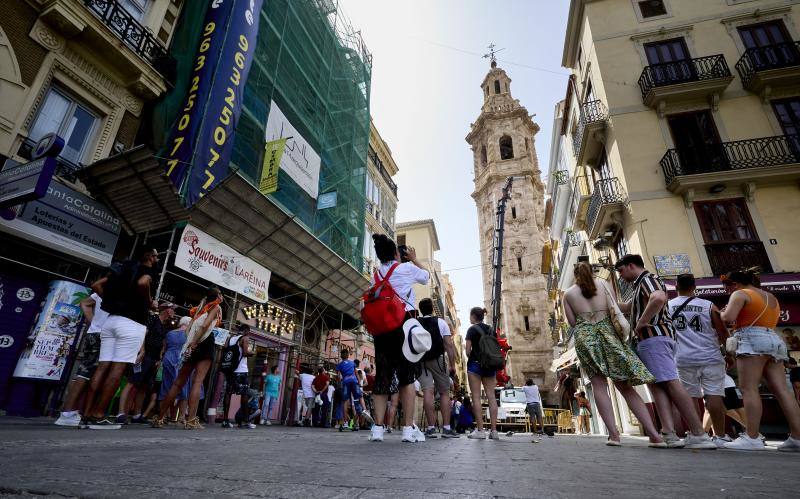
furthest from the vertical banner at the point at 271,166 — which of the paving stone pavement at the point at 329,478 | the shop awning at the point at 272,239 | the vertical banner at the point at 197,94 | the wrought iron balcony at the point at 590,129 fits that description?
the wrought iron balcony at the point at 590,129

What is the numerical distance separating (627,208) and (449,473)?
13592 millimetres

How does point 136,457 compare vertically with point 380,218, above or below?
below

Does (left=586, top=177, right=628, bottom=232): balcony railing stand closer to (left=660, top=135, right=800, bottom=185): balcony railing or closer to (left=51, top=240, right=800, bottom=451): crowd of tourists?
(left=660, top=135, right=800, bottom=185): balcony railing

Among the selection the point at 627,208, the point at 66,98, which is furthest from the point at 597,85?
the point at 66,98

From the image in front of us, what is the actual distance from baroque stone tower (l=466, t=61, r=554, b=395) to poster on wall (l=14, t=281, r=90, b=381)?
3104 centimetres

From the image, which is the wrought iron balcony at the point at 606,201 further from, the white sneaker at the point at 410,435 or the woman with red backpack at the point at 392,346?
the white sneaker at the point at 410,435

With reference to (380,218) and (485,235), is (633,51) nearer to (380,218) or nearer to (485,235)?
(380,218)

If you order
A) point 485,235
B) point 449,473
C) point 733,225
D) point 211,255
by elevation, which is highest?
point 485,235

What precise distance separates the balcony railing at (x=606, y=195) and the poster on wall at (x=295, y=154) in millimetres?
9977

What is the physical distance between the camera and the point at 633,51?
14891mm

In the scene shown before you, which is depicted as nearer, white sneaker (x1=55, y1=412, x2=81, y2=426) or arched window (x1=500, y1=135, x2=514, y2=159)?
white sneaker (x1=55, y1=412, x2=81, y2=426)

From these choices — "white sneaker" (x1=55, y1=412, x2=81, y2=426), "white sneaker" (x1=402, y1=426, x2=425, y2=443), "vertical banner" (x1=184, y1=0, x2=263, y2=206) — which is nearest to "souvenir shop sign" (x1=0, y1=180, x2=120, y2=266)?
"vertical banner" (x1=184, y1=0, x2=263, y2=206)

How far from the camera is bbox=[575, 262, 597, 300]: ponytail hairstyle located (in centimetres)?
422

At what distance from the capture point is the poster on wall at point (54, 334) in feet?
23.1
